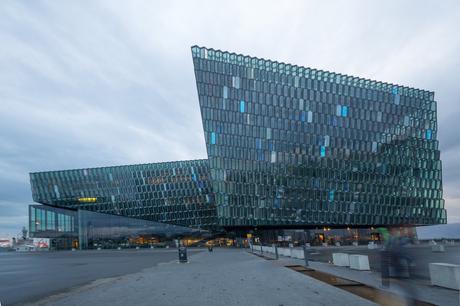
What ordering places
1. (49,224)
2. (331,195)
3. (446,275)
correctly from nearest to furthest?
(446,275), (331,195), (49,224)

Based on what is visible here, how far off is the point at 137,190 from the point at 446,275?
9830cm

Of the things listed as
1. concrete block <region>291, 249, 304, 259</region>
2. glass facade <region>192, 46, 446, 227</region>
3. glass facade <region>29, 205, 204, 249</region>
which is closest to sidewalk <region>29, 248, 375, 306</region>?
concrete block <region>291, 249, 304, 259</region>

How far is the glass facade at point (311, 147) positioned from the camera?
276 feet

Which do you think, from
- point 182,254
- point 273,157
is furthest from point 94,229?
point 182,254

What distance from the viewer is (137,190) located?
106125 mm

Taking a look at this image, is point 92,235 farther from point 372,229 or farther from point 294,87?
point 372,229

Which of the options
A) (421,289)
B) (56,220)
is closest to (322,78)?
(56,220)

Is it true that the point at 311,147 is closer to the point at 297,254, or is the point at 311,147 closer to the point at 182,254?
the point at 297,254

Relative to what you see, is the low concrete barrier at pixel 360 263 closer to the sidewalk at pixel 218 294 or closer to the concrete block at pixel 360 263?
the concrete block at pixel 360 263

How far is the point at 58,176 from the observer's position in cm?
10631

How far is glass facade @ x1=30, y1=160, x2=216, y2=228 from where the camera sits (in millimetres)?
105188

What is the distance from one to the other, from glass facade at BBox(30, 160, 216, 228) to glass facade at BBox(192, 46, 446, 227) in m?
22.5

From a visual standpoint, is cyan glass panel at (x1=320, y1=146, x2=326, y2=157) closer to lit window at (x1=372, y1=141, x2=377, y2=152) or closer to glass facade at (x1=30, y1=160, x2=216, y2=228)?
lit window at (x1=372, y1=141, x2=377, y2=152)

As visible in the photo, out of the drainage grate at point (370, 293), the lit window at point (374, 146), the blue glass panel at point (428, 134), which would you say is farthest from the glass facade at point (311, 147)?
the drainage grate at point (370, 293)
